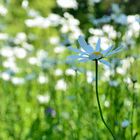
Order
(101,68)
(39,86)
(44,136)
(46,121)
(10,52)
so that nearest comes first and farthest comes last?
(44,136) → (46,121) → (101,68) → (39,86) → (10,52)

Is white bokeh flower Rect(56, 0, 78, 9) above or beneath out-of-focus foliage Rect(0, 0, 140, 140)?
above

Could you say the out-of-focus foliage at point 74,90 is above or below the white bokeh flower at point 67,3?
below

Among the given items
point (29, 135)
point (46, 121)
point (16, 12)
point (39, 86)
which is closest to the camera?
point (29, 135)

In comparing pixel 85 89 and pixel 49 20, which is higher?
pixel 49 20

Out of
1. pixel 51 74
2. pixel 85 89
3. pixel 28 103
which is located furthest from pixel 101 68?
pixel 51 74

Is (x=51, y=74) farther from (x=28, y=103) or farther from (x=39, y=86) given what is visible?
(x=28, y=103)

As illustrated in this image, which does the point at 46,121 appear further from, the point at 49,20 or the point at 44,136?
the point at 49,20

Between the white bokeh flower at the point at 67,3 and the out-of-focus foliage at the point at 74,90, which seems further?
the white bokeh flower at the point at 67,3

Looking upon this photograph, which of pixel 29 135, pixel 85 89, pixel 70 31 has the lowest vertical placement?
pixel 29 135

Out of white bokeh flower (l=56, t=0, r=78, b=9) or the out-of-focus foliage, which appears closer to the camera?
the out-of-focus foliage

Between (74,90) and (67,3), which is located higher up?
(67,3)

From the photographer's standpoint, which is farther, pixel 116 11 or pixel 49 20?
pixel 49 20
